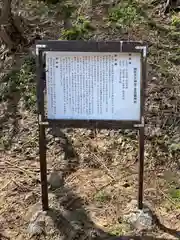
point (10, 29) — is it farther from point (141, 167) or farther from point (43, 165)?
point (141, 167)

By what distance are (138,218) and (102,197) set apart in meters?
0.39

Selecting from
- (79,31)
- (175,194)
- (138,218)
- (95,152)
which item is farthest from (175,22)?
(138,218)

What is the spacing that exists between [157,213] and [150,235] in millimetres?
252

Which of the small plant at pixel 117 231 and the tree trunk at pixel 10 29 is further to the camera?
the tree trunk at pixel 10 29

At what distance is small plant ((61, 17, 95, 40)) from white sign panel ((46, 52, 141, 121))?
8.05 ft

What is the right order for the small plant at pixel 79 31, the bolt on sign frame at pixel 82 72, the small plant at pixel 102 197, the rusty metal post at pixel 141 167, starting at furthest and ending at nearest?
1. the small plant at pixel 79 31
2. the small plant at pixel 102 197
3. the rusty metal post at pixel 141 167
4. the bolt on sign frame at pixel 82 72

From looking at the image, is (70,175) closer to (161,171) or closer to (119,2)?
(161,171)

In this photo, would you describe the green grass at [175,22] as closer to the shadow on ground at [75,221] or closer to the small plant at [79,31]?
the small plant at [79,31]

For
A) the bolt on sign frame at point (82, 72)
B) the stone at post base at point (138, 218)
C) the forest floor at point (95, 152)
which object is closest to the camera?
the bolt on sign frame at point (82, 72)

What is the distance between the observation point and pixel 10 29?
583 centimetres

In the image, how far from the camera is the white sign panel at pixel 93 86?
3.27 meters

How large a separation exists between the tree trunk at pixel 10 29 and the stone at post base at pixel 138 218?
2.96 meters

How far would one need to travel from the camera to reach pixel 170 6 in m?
6.44

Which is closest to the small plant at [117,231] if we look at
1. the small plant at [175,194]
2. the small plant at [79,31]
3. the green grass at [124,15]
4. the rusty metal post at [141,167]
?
the rusty metal post at [141,167]
